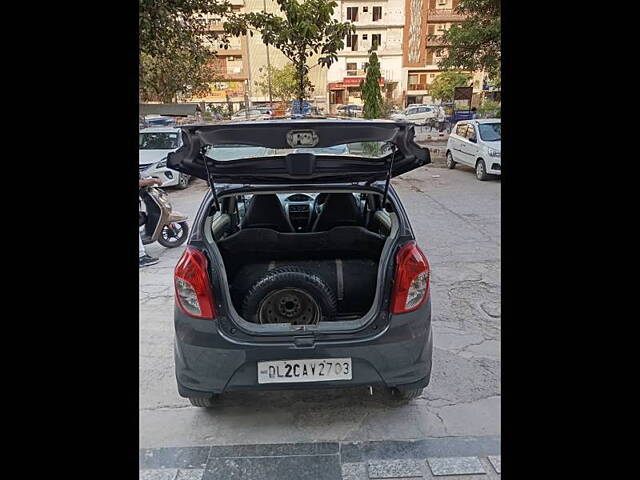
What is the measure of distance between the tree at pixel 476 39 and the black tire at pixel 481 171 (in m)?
3.62

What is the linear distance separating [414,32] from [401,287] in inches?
1588

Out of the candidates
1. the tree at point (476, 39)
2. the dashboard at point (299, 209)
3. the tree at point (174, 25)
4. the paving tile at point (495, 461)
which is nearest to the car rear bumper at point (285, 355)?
the paving tile at point (495, 461)

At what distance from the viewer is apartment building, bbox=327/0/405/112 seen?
1507 inches

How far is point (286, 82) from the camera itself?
101 feet

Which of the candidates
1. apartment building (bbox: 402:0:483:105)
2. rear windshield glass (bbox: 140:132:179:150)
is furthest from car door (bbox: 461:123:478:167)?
apartment building (bbox: 402:0:483:105)

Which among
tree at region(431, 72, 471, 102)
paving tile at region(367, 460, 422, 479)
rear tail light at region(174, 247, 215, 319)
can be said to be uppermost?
tree at region(431, 72, 471, 102)

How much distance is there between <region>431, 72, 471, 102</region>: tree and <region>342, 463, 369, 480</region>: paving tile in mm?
28842

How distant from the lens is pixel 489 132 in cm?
1206

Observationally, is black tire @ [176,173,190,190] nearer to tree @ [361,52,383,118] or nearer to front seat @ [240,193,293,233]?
tree @ [361,52,383,118]

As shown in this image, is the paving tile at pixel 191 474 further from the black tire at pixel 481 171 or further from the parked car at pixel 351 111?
the parked car at pixel 351 111

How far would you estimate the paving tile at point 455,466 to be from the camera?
234cm
